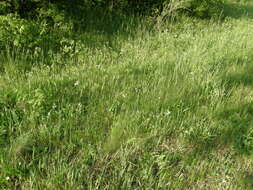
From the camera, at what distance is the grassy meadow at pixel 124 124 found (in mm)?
1861

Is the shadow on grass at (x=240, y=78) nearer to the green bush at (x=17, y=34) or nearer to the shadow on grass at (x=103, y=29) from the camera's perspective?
the shadow on grass at (x=103, y=29)

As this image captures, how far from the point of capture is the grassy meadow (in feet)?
6.11

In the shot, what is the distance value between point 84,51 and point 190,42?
2413 mm

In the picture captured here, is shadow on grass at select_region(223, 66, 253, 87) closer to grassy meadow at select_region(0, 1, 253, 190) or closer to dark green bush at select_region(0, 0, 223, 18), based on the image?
grassy meadow at select_region(0, 1, 253, 190)

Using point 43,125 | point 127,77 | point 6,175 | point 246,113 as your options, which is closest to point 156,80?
point 127,77

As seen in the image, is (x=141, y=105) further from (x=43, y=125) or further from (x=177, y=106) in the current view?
(x=43, y=125)

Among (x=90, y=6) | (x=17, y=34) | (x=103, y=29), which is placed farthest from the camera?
(x=90, y=6)

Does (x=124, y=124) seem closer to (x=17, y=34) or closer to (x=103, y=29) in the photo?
(x=17, y=34)

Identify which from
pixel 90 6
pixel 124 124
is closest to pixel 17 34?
pixel 124 124

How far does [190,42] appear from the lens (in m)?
4.87

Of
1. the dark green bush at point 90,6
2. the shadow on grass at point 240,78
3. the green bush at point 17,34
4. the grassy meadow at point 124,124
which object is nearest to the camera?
the grassy meadow at point 124,124

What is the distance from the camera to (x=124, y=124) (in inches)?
90.8

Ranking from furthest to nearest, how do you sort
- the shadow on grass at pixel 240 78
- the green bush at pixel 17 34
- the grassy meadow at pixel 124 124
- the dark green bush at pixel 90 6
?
the dark green bush at pixel 90 6 → the shadow on grass at pixel 240 78 → the green bush at pixel 17 34 → the grassy meadow at pixel 124 124

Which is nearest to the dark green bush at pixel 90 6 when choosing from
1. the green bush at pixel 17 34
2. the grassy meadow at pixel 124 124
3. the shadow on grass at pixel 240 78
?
the green bush at pixel 17 34
